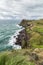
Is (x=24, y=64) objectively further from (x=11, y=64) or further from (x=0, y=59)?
(x=0, y=59)

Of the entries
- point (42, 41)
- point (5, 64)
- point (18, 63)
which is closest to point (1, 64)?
point (5, 64)

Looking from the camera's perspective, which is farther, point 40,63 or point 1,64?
point 40,63

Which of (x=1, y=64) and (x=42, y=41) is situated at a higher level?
(x=1, y=64)

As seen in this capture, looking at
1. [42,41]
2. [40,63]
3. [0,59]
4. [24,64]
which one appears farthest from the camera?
[42,41]

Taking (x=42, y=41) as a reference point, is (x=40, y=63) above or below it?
above

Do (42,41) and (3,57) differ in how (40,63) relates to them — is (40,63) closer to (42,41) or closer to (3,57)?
(3,57)

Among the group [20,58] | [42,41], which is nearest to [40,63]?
[20,58]

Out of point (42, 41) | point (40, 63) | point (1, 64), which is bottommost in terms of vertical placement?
point (42, 41)

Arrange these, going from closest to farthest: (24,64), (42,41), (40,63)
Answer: (24,64) < (40,63) < (42,41)

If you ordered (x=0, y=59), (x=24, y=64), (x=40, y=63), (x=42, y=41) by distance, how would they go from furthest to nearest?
(x=42, y=41) → (x=40, y=63) → (x=0, y=59) → (x=24, y=64)
